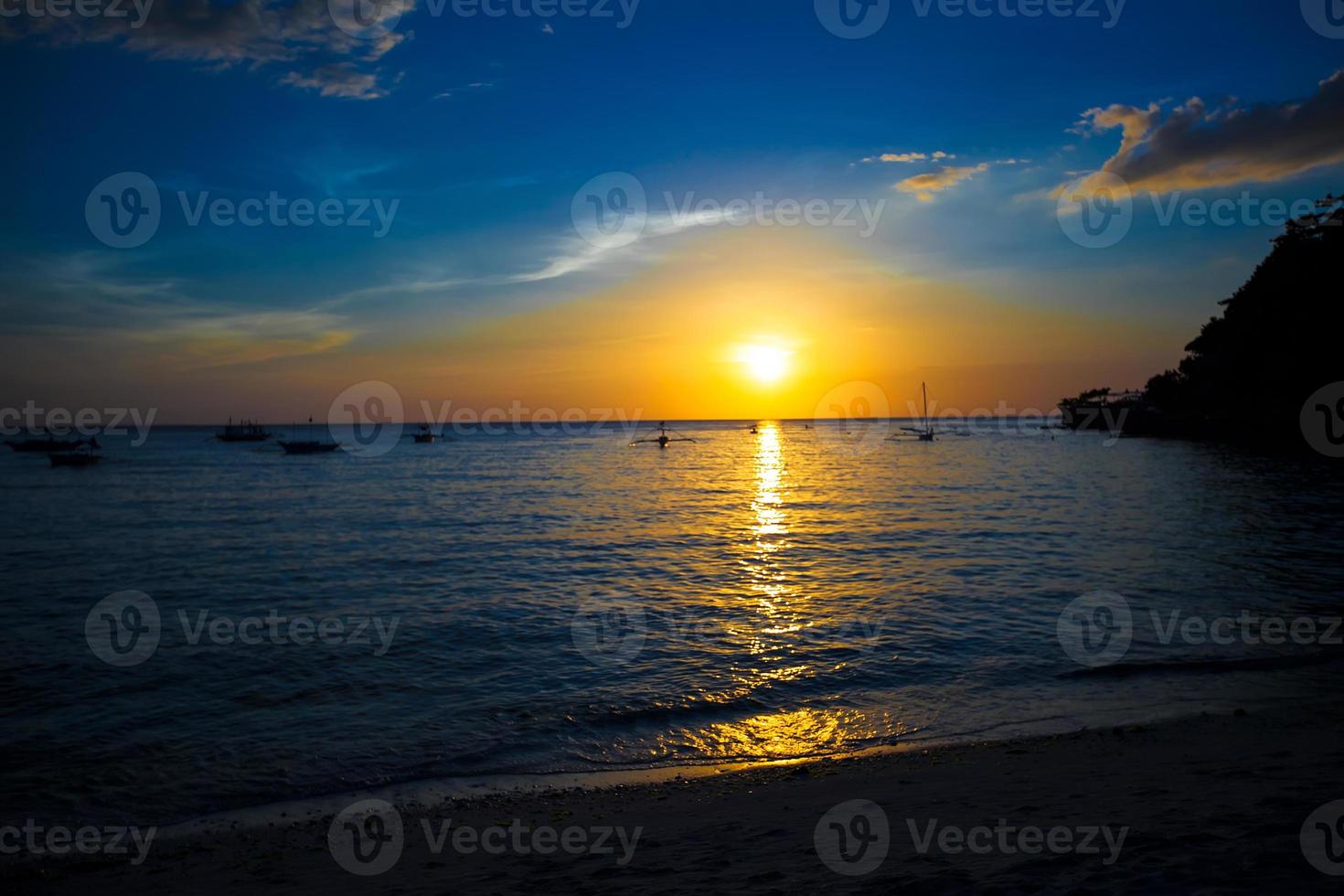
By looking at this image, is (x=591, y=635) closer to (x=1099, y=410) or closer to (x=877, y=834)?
(x=877, y=834)

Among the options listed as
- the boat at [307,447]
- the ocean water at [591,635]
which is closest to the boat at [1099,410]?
the ocean water at [591,635]

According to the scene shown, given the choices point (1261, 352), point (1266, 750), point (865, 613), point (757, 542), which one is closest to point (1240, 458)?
point (1261, 352)

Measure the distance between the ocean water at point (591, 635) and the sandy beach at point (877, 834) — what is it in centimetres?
125

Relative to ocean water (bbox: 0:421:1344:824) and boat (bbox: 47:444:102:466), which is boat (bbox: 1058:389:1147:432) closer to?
ocean water (bbox: 0:421:1344:824)

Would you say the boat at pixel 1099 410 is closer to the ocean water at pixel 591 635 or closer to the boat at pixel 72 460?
the ocean water at pixel 591 635

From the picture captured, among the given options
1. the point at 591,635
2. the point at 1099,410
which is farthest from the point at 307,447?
the point at 1099,410

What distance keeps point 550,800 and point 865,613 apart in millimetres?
11506

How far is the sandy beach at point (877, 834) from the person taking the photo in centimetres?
625

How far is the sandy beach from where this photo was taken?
625 centimetres

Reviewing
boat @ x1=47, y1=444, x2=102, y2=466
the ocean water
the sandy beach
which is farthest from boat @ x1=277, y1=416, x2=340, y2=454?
the sandy beach

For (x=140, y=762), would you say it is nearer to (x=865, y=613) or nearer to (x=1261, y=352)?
(x=865, y=613)

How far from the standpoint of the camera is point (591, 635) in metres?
16.9

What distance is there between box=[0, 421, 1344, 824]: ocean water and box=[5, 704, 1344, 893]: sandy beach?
1247mm

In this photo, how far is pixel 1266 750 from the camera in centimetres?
916
